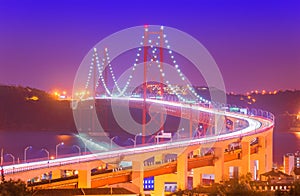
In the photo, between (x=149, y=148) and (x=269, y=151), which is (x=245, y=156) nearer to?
(x=269, y=151)

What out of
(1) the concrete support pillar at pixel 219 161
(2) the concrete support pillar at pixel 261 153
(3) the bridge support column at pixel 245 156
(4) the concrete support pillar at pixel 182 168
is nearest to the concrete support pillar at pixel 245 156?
(3) the bridge support column at pixel 245 156

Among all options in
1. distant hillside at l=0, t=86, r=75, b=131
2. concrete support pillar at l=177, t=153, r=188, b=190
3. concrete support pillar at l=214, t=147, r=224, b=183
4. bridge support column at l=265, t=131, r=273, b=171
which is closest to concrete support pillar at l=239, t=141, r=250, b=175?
concrete support pillar at l=214, t=147, r=224, b=183

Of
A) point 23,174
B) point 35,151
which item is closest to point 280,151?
point 35,151

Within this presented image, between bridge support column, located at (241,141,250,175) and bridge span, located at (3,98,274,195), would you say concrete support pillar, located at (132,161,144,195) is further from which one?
bridge support column, located at (241,141,250,175)

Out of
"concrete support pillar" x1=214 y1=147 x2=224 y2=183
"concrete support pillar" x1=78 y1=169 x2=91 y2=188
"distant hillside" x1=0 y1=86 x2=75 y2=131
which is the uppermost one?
"distant hillside" x1=0 y1=86 x2=75 y2=131

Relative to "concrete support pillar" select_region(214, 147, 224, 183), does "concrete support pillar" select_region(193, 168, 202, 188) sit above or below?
below

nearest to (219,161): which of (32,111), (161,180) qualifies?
(161,180)

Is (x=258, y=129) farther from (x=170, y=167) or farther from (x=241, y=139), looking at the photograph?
(x=170, y=167)
